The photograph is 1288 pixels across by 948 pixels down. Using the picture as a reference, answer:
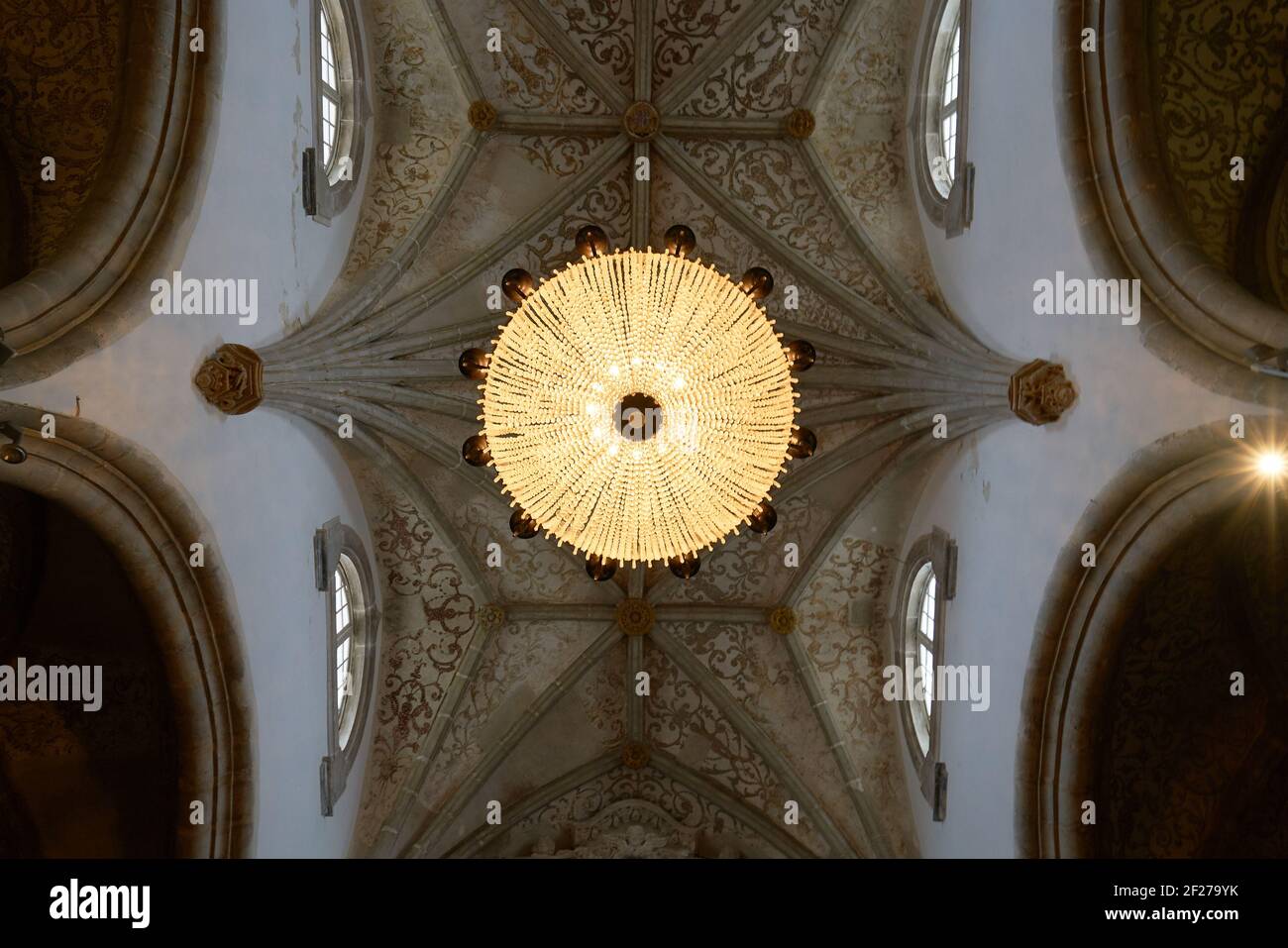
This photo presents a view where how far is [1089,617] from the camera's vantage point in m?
8.02

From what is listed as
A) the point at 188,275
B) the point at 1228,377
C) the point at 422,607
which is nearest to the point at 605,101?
the point at 188,275

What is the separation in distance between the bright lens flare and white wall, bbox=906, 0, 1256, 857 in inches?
15.0

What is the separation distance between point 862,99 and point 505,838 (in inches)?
315

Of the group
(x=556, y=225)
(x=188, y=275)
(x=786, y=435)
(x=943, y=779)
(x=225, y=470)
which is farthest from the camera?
(x=556, y=225)

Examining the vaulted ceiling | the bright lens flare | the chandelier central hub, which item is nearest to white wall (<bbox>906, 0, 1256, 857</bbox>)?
the bright lens flare

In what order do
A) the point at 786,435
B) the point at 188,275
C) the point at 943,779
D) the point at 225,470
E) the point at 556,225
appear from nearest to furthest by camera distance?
the point at 786,435 → the point at 188,275 → the point at 225,470 → the point at 943,779 → the point at 556,225

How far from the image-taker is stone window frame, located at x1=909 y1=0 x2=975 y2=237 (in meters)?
9.43

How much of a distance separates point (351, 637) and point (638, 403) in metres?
5.88

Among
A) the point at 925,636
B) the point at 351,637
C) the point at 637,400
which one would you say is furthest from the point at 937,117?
the point at 351,637

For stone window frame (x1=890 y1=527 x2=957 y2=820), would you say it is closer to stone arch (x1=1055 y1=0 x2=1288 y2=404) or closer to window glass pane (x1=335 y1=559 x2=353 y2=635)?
stone arch (x1=1055 y1=0 x2=1288 y2=404)

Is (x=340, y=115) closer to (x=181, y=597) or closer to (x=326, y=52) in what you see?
(x=326, y=52)

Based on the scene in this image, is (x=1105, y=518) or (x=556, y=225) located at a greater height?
(x=556, y=225)
